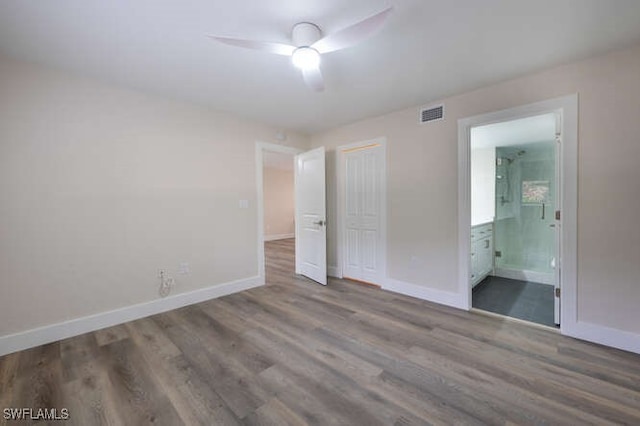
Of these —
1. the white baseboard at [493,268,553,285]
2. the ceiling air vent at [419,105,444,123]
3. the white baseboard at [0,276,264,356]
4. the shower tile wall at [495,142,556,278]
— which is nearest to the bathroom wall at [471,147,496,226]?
the shower tile wall at [495,142,556,278]

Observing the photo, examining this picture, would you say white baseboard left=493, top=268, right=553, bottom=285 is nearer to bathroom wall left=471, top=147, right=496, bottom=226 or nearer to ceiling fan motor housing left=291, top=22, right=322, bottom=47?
bathroom wall left=471, top=147, right=496, bottom=226

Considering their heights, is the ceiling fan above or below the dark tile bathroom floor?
above

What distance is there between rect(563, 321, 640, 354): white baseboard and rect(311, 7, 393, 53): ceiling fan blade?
2.90 metres

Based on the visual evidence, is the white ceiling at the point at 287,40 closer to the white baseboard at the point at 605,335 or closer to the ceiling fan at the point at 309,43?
the ceiling fan at the point at 309,43

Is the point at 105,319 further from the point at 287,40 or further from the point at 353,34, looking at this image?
the point at 353,34

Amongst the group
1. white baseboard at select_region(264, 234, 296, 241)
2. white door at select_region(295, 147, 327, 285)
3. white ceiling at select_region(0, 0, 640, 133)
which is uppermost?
white ceiling at select_region(0, 0, 640, 133)

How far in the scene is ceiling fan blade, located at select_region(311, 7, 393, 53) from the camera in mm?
1430

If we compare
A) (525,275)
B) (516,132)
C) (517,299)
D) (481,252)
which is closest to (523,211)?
(525,275)

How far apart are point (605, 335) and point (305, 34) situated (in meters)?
3.33

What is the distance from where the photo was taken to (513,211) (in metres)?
4.61

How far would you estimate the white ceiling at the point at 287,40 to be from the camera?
1612mm

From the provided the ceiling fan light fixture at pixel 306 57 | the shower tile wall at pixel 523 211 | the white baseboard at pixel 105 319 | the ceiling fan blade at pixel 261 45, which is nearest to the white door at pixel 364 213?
the white baseboard at pixel 105 319

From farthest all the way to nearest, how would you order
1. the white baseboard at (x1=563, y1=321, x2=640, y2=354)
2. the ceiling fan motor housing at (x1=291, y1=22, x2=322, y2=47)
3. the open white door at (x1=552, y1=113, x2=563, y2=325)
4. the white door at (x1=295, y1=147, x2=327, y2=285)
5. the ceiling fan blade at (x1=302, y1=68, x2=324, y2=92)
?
the white door at (x1=295, y1=147, x2=327, y2=285), the open white door at (x1=552, y1=113, x2=563, y2=325), the white baseboard at (x1=563, y1=321, x2=640, y2=354), the ceiling fan blade at (x1=302, y1=68, x2=324, y2=92), the ceiling fan motor housing at (x1=291, y1=22, x2=322, y2=47)

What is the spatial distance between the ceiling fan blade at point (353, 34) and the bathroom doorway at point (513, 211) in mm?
2668
